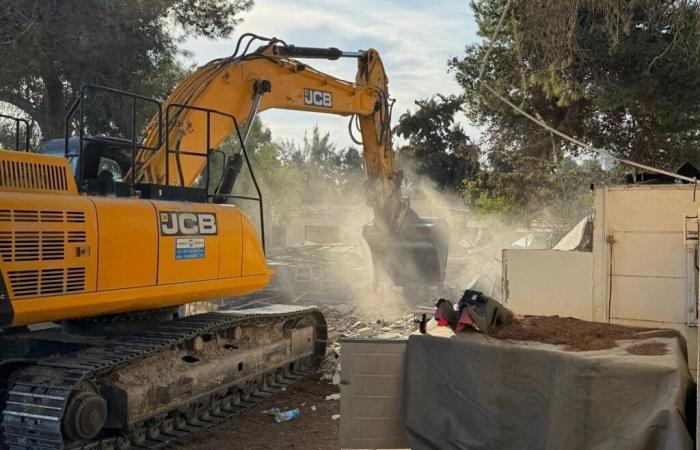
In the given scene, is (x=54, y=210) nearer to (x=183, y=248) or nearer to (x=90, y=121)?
(x=183, y=248)

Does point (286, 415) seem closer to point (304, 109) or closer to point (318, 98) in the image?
point (304, 109)

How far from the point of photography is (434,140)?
36.3 m

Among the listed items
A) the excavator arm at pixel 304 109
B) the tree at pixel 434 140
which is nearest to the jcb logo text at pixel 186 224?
the excavator arm at pixel 304 109

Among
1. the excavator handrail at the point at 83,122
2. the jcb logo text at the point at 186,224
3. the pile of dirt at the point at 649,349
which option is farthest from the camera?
the jcb logo text at the point at 186,224

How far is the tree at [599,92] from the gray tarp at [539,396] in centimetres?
321

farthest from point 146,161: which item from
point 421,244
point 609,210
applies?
point 421,244

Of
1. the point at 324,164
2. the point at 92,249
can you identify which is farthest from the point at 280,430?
the point at 324,164

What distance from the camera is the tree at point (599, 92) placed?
1127 centimetres

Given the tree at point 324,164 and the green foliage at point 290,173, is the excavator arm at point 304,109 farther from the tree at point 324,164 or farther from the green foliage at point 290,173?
the tree at point 324,164

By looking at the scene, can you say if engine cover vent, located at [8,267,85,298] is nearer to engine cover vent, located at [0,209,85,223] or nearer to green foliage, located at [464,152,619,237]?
engine cover vent, located at [0,209,85,223]

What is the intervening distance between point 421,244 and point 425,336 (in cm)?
892

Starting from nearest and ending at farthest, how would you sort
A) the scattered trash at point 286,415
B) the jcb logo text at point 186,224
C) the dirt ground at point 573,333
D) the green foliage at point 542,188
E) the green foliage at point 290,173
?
the dirt ground at point 573,333, the jcb logo text at point 186,224, the scattered trash at point 286,415, the green foliage at point 542,188, the green foliage at point 290,173

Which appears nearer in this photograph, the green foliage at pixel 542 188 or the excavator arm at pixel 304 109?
the excavator arm at pixel 304 109

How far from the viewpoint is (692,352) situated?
570cm
